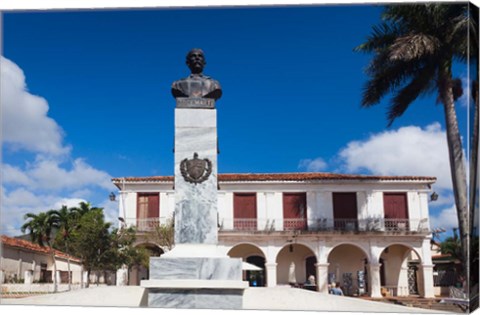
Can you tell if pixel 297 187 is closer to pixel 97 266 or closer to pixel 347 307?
pixel 97 266

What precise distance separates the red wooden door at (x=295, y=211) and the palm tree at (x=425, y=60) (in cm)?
784

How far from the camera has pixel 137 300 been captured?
8398mm

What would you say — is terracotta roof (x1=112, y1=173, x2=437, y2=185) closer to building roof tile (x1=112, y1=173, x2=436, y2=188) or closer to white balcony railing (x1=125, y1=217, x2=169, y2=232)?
building roof tile (x1=112, y1=173, x2=436, y2=188)

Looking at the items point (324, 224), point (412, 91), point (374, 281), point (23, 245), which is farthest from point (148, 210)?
point (412, 91)

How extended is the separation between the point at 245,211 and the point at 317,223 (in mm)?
3071

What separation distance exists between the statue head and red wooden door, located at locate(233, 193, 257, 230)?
1436 centimetres

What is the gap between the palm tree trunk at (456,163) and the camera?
38.3ft

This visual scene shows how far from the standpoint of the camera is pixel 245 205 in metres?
23.0

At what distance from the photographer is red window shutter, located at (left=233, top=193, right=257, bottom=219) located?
898 inches

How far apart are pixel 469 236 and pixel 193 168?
6304mm

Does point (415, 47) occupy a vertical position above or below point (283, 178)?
above

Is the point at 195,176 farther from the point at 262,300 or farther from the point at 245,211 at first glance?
the point at 245,211

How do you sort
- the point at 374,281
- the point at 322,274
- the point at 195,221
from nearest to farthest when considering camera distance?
the point at 195,221 < the point at 374,281 < the point at 322,274

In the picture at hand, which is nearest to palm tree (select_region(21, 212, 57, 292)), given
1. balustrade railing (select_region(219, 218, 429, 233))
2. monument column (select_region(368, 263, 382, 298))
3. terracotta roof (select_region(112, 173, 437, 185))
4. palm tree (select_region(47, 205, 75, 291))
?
palm tree (select_region(47, 205, 75, 291))
